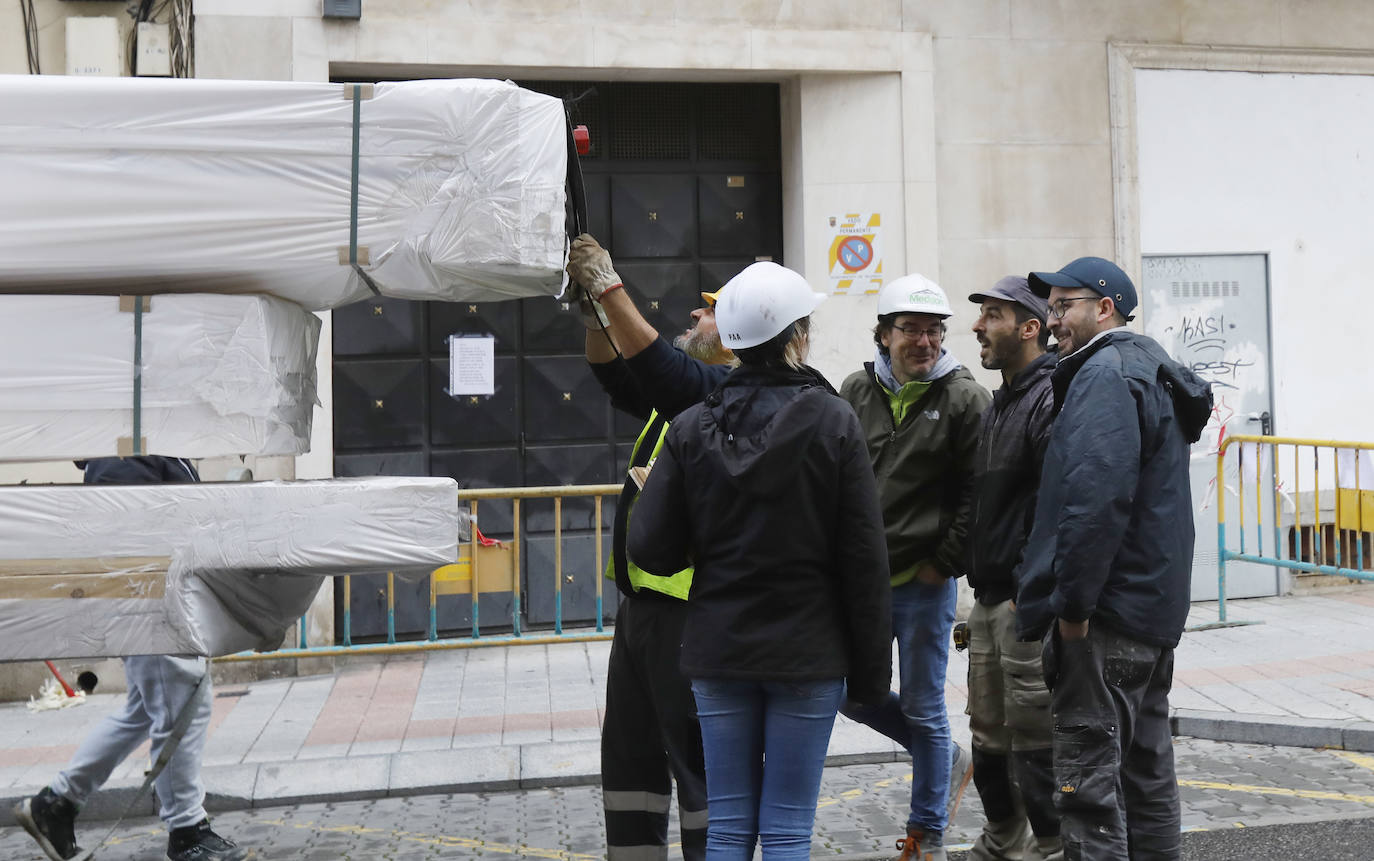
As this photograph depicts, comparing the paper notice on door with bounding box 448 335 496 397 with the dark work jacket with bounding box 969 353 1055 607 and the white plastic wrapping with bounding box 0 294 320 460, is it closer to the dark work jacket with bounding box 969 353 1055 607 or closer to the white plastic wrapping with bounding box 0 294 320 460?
the dark work jacket with bounding box 969 353 1055 607

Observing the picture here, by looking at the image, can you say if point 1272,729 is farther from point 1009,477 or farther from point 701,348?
point 701,348

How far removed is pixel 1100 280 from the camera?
4.06 metres

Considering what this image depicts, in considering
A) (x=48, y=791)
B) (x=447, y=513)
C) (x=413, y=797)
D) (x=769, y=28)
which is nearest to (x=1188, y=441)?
(x=447, y=513)

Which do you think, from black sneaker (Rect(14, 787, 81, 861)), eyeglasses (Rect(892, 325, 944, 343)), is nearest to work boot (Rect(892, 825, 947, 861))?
eyeglasses (Rect(892, 325, 944, 343))

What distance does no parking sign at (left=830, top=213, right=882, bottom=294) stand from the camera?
9375mm

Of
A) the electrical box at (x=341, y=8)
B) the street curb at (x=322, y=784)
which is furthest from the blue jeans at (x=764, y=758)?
the electrical box at (x=341, y=8)

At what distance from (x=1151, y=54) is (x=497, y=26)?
4.50 meters

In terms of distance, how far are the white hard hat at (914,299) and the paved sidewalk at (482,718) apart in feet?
8.22

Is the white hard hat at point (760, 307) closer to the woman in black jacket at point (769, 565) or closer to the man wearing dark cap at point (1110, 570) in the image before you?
the woman in black jacket at point (769, 565)

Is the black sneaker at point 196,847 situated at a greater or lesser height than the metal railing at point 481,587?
lesser

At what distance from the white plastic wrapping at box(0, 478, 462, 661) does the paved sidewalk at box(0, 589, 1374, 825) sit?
8.76 ft

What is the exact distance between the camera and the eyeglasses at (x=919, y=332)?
4812mm

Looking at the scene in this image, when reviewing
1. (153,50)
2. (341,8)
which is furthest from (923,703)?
(153,50)

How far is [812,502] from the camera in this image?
11.1ft
